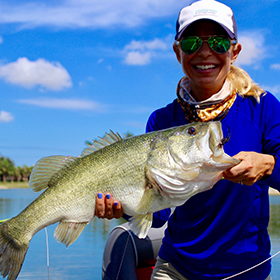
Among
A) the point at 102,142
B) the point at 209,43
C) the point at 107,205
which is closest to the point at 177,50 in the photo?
the point at 209,43

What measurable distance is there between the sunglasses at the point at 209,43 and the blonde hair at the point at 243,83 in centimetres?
30

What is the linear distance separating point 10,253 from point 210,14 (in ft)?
8.72

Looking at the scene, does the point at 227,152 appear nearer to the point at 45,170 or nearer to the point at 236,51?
the point at 236,51

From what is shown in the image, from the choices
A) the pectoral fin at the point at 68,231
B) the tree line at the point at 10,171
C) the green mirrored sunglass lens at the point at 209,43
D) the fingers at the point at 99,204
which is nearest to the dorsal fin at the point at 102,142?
the fingers at the point at 99,204

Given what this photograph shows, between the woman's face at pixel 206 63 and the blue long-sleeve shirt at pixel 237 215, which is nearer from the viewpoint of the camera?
the blue long-sleeve shirt at pixel 237 215

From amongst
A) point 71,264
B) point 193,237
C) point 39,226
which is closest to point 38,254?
point 71,264

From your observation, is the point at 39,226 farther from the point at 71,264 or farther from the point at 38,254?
the point at 38,254

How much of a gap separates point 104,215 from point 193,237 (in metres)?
0.76

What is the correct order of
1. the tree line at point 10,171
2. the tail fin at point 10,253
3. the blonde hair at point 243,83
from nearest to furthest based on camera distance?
the blonde hair at point 243,83 → the tail fin at point 10,253 → the tree line at point 10,171

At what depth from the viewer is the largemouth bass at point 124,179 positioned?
8.26 feet

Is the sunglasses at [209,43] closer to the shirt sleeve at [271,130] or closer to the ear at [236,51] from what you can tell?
the ear at [236,51]

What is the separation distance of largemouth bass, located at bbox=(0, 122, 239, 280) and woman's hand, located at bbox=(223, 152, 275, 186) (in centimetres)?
12

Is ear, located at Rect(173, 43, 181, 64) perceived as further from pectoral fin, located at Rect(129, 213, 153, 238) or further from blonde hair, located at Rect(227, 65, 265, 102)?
pectoral fin, located at Rect(129, 213, 153, 238)

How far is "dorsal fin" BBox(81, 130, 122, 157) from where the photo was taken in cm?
295
